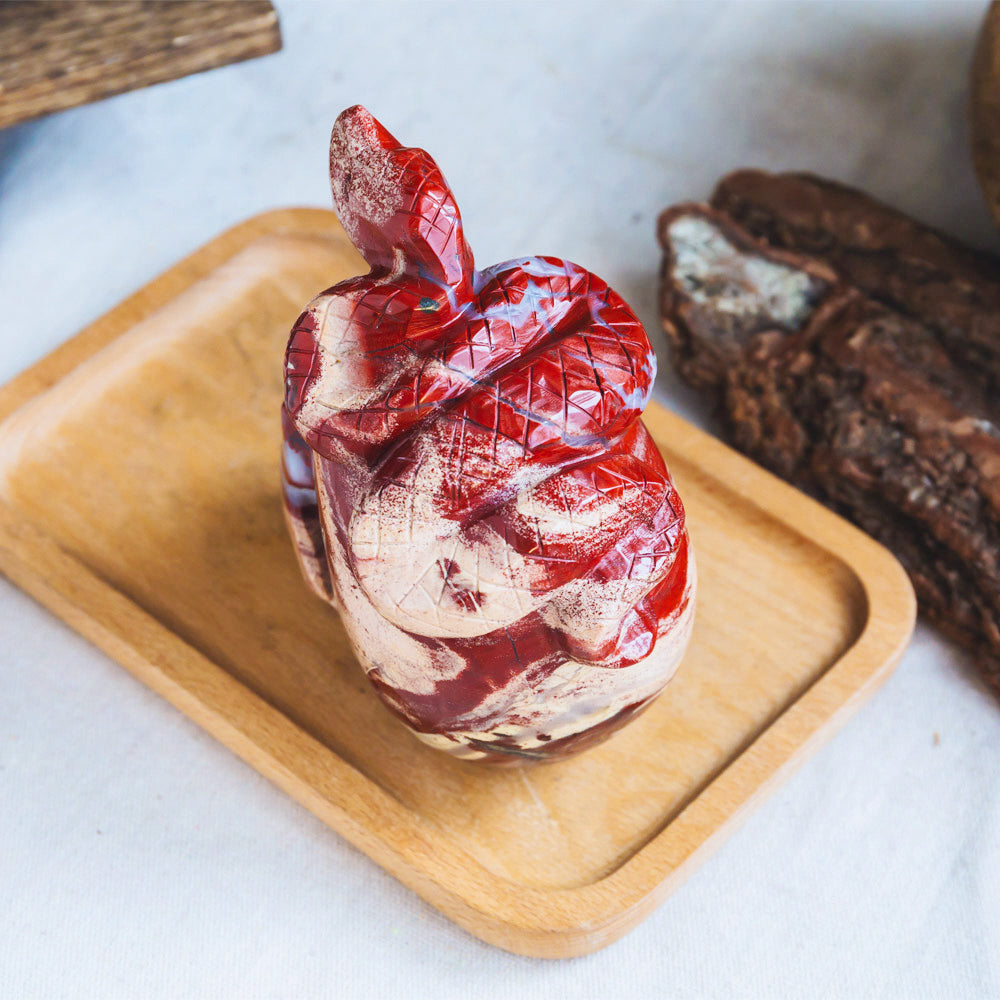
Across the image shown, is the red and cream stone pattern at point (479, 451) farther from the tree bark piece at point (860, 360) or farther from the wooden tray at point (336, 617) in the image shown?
the tree bark piece at point (860, 360)

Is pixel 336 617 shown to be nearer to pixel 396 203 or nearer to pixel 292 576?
pixel 292 576

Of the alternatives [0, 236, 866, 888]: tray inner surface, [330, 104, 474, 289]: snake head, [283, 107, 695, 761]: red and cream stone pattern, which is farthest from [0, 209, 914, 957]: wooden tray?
[330, 104, 474, 289]: snake head

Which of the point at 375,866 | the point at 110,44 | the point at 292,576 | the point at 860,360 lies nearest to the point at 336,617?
the point at 292,576

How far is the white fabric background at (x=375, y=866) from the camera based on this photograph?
40.1 inches

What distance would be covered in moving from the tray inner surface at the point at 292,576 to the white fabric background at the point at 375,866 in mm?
100

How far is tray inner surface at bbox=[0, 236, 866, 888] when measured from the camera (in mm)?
1016

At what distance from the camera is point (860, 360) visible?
4.01 feet

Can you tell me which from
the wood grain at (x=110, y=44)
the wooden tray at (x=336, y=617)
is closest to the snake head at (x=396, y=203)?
the wooden tray at (x=336, y=617)

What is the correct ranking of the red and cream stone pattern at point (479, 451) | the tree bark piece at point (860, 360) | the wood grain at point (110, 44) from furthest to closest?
the wood grain at point (110, 44) → the tree bark piece at point (860, 360) → the red and cream stone pattern at point (479, 451)

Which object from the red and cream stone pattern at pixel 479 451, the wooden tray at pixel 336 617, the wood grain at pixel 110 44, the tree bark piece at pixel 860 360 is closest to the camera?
the red and cream stone pattern at pixel 479 451

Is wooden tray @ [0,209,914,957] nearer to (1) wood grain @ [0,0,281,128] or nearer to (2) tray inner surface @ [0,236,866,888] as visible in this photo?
(2) tray inner surface @ [0,236,866,888]

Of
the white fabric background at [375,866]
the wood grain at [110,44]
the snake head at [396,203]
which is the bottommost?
the white fabric background at [375,866]

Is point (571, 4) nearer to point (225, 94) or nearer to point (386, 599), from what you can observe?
point (225, 94)

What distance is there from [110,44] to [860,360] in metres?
0.92
